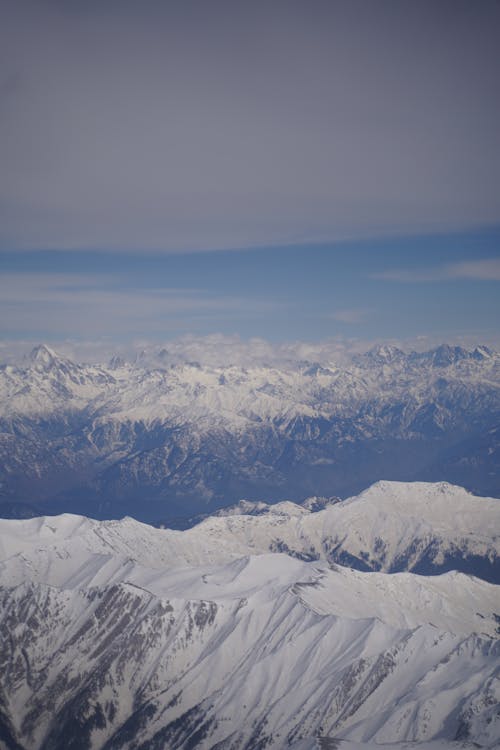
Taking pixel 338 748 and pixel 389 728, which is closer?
pixel 338 748

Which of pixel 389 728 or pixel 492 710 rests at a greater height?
pixel 492 710

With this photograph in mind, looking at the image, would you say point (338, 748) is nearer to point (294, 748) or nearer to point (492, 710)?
point (294, 748)

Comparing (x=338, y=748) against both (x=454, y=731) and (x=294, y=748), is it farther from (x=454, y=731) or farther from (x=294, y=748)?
(x=454, y=731)

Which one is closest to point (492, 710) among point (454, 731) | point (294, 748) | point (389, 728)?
point (454, 731)

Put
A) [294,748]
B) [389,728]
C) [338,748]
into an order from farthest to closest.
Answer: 1. [389,728]
2. [294,748]
3. [338,748]

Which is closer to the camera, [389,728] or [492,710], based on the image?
[492,710]

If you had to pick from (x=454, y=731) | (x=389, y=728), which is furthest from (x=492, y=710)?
(x=389, y=728)

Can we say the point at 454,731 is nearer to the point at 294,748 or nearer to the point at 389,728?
the point at 389,728

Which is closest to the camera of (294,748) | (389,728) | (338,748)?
(338,748)
